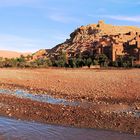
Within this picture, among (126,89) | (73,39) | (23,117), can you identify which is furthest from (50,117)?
(73,39)

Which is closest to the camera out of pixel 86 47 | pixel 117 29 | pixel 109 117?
pixel 109 117

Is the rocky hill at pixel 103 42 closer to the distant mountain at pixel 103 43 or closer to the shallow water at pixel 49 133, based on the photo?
the distant mountain at pixel 103 43

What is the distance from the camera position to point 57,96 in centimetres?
2312

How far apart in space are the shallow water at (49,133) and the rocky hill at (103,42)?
68.3m

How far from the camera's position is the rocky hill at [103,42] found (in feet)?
286

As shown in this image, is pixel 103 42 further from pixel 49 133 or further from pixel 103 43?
pixel 49 133

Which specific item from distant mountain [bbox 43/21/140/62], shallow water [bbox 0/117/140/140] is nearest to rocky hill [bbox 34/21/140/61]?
distant mountain [bbox 43/21/140/62]

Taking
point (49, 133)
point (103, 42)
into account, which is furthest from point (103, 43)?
A: point (49, 133)

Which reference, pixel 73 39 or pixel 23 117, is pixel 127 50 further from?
pixel 23 117

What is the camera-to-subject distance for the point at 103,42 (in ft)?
331

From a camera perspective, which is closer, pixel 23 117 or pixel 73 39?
pixel 23 117

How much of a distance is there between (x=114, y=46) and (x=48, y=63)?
15.9 metres

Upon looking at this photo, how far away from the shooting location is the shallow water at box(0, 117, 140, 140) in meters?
12.0

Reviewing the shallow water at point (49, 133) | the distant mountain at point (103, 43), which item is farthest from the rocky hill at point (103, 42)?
the shallow water at point (49, 133)
